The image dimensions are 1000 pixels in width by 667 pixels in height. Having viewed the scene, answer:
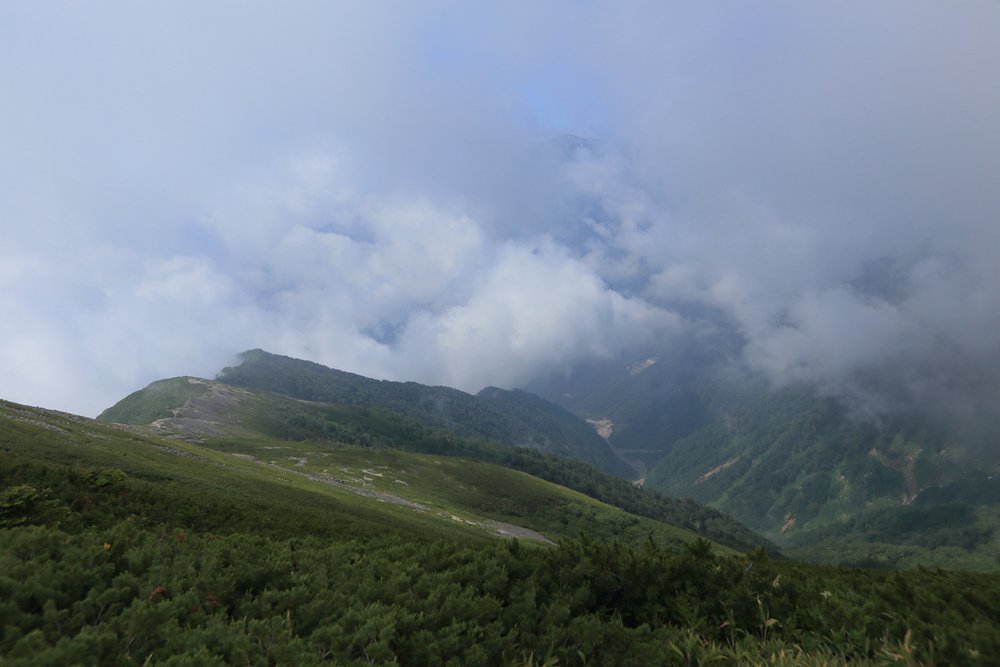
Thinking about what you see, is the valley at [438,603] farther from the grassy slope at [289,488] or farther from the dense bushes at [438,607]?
the grassy slope at [289,488]

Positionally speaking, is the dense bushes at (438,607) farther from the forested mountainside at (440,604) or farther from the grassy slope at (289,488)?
the grassy slope at (289,488)

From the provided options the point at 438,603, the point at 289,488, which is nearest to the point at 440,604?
the point at 438,603

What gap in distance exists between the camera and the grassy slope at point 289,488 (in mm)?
29562

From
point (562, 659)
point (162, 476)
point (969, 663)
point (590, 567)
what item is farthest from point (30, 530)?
point (162, 476)

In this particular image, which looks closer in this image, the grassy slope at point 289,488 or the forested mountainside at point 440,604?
the forested mountainside at point 440,604

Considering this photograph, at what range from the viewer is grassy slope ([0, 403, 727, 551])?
29.6 meters

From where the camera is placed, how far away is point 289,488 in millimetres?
77625

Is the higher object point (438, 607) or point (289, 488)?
point (438, 607)

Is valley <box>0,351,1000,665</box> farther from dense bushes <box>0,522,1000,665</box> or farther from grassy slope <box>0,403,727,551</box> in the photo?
grassy slope <box>0,403,727,551</box>

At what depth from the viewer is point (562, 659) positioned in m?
10.2

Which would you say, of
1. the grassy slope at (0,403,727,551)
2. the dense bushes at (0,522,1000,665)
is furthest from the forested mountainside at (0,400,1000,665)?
the grassy slope at (0,403,727,551)

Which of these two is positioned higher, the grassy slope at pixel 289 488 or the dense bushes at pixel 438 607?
the dense bushes at pixel 438 607

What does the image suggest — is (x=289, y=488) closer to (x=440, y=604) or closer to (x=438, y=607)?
(x=440, y=604)

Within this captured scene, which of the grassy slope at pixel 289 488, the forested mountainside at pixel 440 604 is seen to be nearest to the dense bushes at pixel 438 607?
the forested mountainside at pixel 440 604
